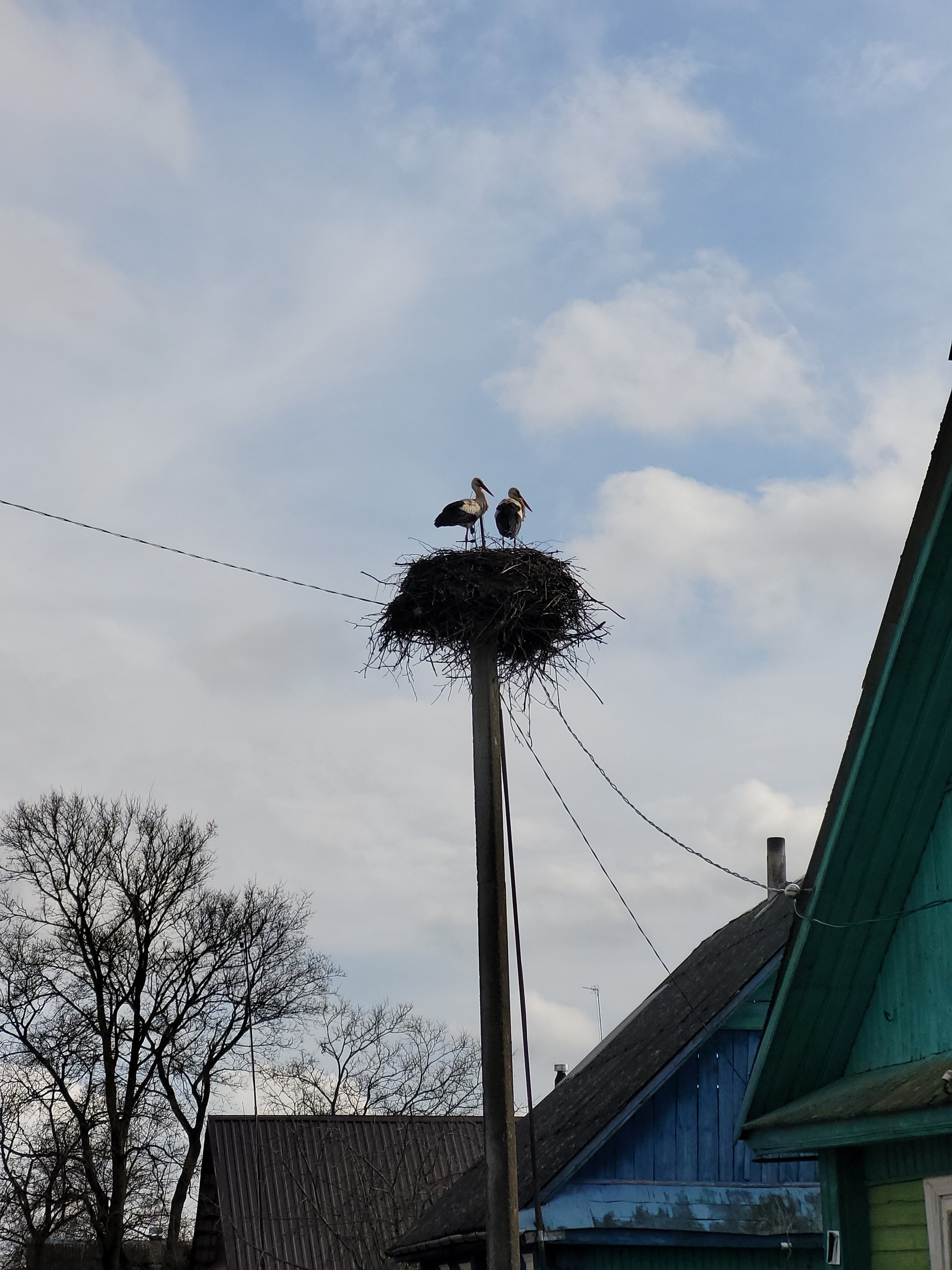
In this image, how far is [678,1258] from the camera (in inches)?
453

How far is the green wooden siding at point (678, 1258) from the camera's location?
11047 mm

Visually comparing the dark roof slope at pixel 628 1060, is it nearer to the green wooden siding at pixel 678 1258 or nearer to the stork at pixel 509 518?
the green wooden siding at pixel 678 1258

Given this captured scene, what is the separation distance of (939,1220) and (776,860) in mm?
10582

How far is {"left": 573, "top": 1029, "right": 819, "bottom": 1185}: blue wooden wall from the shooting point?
11.6 meters

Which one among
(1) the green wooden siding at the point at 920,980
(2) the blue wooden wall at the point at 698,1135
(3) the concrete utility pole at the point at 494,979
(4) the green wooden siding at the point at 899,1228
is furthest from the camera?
(2) the blue wooden wall at the point at 698,1135

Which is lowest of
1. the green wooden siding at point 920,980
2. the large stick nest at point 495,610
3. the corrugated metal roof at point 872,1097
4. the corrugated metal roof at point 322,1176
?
the corrugated metal roof at point 322,1176

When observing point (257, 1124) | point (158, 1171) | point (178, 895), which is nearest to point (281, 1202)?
point (257, 1124)

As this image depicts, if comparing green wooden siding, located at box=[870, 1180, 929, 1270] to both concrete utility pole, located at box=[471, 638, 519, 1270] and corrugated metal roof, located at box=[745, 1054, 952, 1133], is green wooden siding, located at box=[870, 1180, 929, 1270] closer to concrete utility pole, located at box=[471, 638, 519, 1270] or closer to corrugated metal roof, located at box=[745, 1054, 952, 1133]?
corrugated metal roof, located at box=[745, 1054, 952, 1133]

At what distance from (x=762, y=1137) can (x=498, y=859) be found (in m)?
2.67

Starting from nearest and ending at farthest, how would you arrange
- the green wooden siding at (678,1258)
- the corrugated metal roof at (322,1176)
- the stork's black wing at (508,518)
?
the green wooden siding at (678,1258) < the stork's black wing at (508,518) < the corrugated metal roof at (322,1176)

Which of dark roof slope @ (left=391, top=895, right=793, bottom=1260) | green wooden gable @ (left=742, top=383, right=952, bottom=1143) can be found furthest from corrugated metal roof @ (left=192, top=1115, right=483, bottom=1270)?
green wooden gable @ (left=742, top=383, right=952, bottom=1143)

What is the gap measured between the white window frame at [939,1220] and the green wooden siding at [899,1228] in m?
0.08

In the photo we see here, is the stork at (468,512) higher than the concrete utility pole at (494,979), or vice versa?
the stork at (468,512)

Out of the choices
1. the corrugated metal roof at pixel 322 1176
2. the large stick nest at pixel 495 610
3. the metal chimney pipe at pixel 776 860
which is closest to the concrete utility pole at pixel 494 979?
the large stick nest at pixel 495 610
